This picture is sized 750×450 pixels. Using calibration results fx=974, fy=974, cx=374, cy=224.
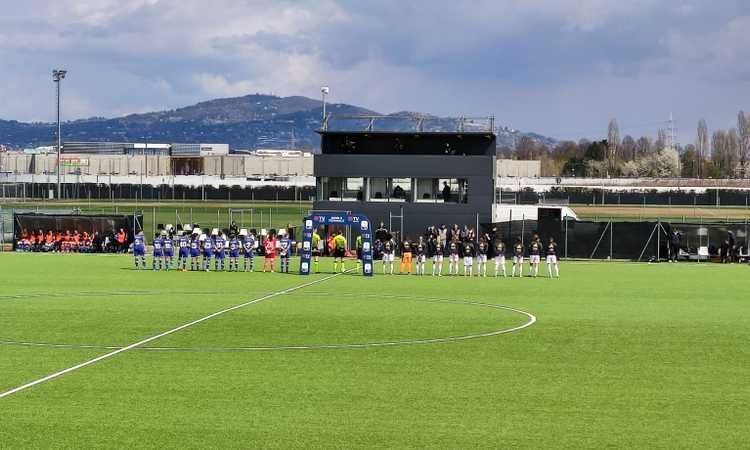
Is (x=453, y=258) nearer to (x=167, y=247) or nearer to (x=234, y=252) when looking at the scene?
(x=234, y=252)

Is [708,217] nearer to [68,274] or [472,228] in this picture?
[472,228]

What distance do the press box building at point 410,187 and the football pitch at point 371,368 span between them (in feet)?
82.2

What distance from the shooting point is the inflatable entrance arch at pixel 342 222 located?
43062 millimetres

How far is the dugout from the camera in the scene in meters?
62.8

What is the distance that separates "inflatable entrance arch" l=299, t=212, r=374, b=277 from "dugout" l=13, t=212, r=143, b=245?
20.8 metres

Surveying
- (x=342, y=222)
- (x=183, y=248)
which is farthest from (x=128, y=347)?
(x=342, y=222)

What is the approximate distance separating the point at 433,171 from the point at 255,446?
4838 cm

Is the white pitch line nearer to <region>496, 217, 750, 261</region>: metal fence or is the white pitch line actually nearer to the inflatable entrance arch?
the inflatable entrance arch

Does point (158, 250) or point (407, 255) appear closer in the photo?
point (407, 255)

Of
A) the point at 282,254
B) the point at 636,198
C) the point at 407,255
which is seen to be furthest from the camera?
the point at 636,198

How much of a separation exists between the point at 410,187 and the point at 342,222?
16206 millimetres

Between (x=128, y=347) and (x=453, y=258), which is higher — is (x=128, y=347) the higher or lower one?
Result: the lower one

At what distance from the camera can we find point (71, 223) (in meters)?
63.2

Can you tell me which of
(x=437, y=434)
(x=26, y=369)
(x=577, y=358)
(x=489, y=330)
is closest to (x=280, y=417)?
(x=437, y=434)
